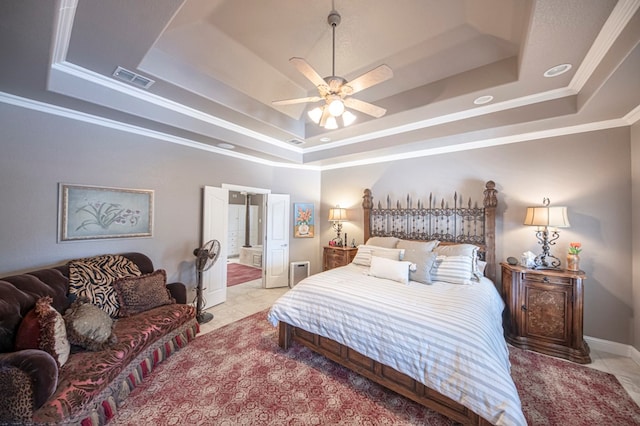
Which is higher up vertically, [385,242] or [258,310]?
[385,242]

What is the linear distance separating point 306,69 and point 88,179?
2.96 meters

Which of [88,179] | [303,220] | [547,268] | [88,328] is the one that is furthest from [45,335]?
[547,268]

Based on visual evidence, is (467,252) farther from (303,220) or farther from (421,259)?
(303,220)

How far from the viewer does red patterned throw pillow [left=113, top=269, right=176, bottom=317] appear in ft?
8.40

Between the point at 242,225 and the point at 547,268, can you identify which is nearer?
the point at 547,268

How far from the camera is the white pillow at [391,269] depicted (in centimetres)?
285

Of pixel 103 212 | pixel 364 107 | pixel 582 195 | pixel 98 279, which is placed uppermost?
pixel 364 107

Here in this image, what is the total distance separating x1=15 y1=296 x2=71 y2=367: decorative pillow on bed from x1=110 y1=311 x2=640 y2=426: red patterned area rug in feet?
2.17

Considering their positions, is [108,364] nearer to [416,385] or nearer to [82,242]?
[82,242]

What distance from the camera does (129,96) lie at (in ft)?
8.61

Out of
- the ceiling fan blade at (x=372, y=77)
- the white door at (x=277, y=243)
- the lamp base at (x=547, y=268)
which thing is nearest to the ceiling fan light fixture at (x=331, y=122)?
the ceiling fan blade at (x=372, y=77)

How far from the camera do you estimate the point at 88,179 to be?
2832 millimetres

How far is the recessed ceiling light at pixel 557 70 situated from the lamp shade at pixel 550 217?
149cm

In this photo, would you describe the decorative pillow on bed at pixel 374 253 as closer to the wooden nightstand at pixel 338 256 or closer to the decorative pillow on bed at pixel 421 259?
the decorative pillow on bed at pixel 421 259
